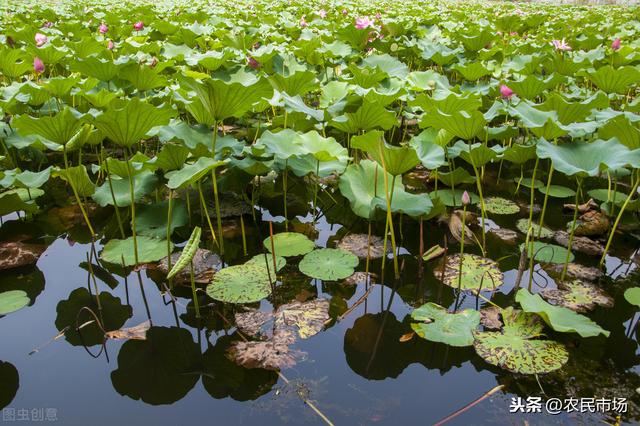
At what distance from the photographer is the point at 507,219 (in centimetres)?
222

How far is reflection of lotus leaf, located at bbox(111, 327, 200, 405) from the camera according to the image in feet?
4.09

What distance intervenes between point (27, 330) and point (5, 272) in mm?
399

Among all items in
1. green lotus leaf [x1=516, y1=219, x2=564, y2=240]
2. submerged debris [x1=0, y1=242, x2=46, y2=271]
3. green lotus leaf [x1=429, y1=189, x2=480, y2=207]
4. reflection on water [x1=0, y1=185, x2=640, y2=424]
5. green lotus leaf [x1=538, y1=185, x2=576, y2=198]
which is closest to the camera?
reflection on water [x1=0, y1=185, x2=640, y2=424]

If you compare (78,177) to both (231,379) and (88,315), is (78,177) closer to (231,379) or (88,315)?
(88,315)

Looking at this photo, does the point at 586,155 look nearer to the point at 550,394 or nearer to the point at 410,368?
the point at 550,394

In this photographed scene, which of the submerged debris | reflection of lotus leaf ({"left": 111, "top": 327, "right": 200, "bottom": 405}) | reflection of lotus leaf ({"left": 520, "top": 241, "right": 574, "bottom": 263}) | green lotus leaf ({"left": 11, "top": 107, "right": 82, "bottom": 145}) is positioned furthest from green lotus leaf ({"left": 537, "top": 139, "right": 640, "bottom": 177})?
the submerged debris

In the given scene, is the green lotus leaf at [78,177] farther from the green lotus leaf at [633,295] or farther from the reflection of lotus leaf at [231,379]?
the green lotus leaf at [633,295]

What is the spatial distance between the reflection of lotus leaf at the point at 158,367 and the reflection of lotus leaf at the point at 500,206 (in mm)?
1451

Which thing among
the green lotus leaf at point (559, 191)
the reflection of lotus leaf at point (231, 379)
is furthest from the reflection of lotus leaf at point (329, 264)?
the green lotus leaf at point (559, 191)

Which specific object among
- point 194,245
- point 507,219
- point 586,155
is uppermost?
point 586,155

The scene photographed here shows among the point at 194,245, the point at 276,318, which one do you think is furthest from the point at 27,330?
the point at 276,318

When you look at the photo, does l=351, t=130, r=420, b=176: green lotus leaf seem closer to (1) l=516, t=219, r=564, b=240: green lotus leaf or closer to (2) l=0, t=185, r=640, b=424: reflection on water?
(2) l=0, t=185, r=640, b=424: reflection on water

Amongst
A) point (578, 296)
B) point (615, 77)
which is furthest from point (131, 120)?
point (615, 77)

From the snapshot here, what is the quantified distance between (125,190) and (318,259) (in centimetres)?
85
